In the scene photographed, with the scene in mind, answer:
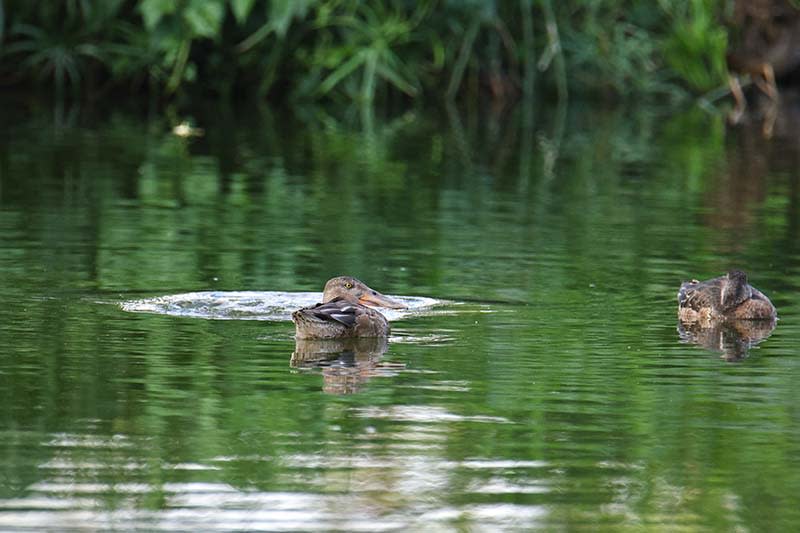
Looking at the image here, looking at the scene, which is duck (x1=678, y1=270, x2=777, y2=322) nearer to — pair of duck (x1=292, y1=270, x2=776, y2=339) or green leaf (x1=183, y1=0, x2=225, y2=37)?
pair of duck (x1=292, y1=270, x2=776, y2=339)

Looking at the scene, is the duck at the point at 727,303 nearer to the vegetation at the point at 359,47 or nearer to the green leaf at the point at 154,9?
the vegetation at the point at 359,47

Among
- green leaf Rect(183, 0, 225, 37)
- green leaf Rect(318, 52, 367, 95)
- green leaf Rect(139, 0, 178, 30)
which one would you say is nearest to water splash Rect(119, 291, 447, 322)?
green leaf Rect(183, 0, 225, 37)

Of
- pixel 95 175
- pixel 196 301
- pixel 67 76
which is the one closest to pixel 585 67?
pixel 67 76

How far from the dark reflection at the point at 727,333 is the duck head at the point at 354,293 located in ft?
5.45

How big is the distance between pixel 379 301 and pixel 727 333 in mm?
1958

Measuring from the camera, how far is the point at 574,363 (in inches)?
383

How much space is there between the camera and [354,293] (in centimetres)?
1109

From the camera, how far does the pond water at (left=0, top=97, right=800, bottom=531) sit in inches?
274

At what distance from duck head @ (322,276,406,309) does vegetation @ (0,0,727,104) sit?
16.1 m

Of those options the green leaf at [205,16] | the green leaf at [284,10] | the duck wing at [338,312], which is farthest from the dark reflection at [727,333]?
the green leaf at [205,16]

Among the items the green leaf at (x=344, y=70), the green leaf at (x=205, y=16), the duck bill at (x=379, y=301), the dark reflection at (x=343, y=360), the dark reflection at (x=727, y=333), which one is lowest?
the dark reflection at (x=343, y=360)

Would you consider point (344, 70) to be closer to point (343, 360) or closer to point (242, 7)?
point (242, 7)

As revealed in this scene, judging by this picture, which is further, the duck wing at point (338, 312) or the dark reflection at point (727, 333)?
the dark reflection at point (727, 333)

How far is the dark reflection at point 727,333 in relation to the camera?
34.8 ft
